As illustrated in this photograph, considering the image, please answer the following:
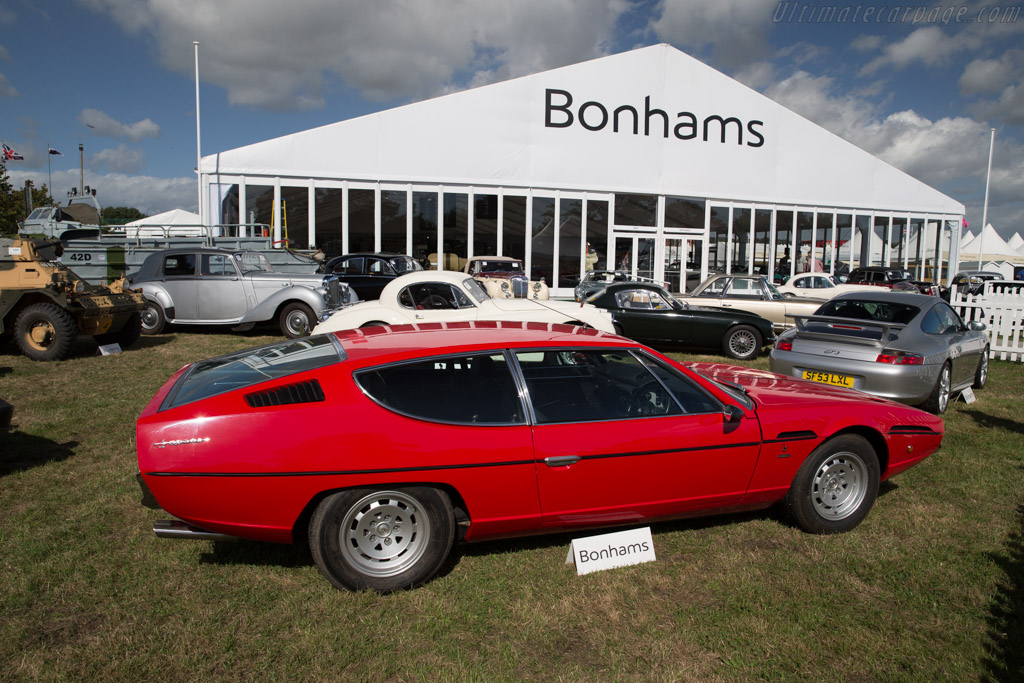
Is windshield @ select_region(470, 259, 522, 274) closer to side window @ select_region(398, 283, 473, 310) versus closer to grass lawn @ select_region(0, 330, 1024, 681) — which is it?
side window @ select_region(398, 283, 473, 310)

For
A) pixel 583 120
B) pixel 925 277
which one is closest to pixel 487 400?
pixel 583 120

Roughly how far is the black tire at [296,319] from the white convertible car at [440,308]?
2.85 meters

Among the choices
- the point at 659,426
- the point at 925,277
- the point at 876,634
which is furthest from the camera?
the point at 925,277

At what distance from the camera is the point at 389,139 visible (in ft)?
63.5

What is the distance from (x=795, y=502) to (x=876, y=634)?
985 millimetres

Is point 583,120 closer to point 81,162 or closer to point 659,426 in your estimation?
point 659,426

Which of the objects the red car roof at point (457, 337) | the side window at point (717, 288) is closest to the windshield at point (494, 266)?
the side window at point (717, 288)

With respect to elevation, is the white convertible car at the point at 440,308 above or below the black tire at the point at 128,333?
above

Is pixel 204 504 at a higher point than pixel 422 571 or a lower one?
higher

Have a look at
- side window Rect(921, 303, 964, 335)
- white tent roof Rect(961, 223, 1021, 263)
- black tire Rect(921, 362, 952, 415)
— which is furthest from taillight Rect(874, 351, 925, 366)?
white tent roof Rect(961, 223, 1021, 263)

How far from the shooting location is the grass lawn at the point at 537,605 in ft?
9.25

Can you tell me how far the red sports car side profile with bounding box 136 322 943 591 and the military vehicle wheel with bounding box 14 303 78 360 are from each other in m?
7.31

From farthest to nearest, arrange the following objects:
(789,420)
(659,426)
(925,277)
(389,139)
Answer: (925,277) < (389,139) < (789,420) < (659,426)

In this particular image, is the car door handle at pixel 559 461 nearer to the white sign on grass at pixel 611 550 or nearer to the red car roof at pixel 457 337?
the white sign on grass at pixel 611 550
